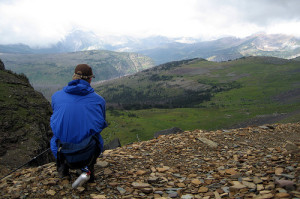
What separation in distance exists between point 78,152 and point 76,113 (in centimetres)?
110

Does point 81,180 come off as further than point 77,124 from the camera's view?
Yes

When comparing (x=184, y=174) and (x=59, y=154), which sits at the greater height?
(x=59, y=154)

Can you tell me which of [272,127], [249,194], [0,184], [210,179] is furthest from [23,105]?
[272,127]

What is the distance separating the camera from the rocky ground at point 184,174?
244 inches

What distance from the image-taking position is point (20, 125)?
11.6 metres

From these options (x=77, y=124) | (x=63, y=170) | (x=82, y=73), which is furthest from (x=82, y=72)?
(x=63, y=170)

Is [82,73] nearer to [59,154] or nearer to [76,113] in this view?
[76,113]

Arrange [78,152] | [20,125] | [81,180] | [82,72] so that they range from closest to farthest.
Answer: [78,152] → [81,180] → [82,72] → [20,125]

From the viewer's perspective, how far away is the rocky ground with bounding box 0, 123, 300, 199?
6198 millimetres

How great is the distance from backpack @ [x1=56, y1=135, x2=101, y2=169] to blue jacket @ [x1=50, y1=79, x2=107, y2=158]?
127 mm

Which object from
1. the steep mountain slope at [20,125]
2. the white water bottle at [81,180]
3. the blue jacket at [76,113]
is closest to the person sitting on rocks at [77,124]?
the blue jacket at [76,113]

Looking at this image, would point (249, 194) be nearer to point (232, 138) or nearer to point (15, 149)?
point (232, 138)

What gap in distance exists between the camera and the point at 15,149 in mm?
10258

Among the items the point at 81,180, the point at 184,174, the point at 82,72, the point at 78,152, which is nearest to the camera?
the point at 78,152
